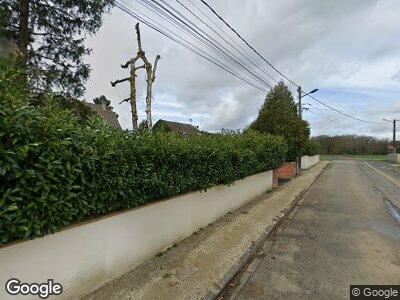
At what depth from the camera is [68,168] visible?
10.5 ft

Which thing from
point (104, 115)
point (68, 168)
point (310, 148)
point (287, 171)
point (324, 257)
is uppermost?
point (104, 115)

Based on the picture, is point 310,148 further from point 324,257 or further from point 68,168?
point 68,168

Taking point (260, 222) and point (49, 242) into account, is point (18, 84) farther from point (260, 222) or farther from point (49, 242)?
point (260, 222)

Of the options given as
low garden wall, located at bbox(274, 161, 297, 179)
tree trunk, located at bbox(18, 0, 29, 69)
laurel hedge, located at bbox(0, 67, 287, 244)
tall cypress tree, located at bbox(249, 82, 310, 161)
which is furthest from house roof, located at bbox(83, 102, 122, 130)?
low garden wall, located at bbox(274, 161, 297, 179)

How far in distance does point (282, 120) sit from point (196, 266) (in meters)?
15.1

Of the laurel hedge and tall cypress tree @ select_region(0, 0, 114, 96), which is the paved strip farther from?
tall cypress tree @ select_region(0, 0, 114, 96)

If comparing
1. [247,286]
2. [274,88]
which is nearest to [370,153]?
[274,88]

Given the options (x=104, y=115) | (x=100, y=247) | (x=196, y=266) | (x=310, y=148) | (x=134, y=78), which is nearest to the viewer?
(x=100, y=247)

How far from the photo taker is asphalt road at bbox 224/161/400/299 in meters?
4.34

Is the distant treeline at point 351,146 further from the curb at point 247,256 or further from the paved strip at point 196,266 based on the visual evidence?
the paved strip at point 196,266

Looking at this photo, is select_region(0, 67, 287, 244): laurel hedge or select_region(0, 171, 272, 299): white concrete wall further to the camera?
select_region(0, 171, 272, 299): white concrete wall

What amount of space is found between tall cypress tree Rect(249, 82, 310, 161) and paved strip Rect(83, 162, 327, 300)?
11.5 m

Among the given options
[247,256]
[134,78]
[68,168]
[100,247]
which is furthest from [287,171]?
[68,168]

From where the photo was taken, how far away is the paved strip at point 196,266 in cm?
394
